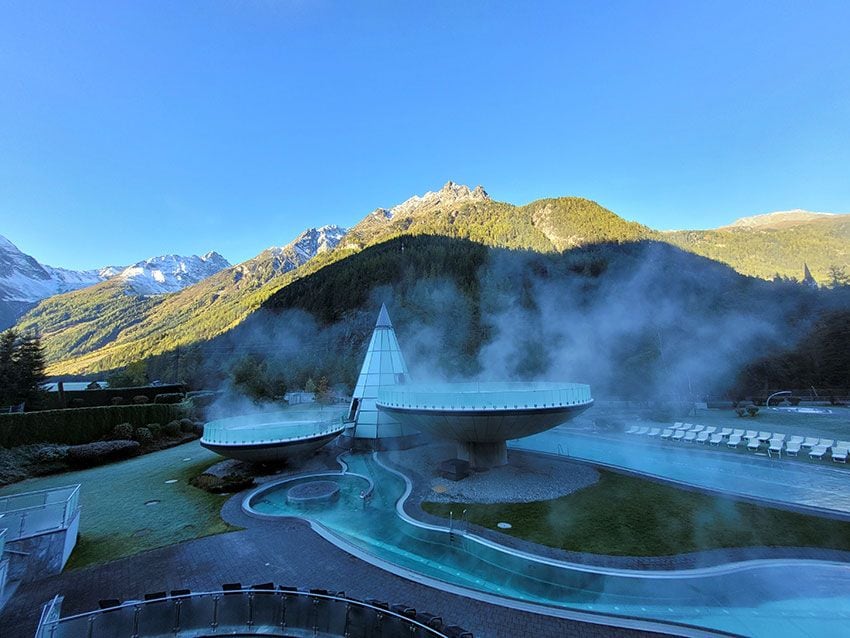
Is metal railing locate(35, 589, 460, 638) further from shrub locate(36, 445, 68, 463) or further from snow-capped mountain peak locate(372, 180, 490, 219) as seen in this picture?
snow-capped mountain peak locate(372, 180, 490, 219)

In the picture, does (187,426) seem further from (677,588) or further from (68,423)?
(677,588)

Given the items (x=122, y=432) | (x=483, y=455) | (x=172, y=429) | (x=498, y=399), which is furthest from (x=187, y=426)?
(x=498, y=399)

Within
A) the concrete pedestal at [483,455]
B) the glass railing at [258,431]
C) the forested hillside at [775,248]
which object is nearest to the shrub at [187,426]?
the glass railing at [258,431]

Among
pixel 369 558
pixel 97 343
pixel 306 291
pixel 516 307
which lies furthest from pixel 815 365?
pixel 97 343

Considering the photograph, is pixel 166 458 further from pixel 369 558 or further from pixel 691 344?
pixel 691 344

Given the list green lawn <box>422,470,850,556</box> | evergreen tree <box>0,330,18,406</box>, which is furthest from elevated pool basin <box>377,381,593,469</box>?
evergreen tree <box>0,330,18,406</box>

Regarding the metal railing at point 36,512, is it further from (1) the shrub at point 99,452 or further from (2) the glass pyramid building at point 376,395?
(2) the glass pyramid building at point 376,395
